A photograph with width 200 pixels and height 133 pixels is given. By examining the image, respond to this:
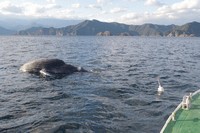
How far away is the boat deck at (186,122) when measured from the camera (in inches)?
585

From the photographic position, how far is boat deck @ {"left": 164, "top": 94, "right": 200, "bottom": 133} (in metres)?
14.8

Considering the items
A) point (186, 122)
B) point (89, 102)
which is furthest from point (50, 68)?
point (186, 122)

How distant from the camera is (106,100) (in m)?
24.2

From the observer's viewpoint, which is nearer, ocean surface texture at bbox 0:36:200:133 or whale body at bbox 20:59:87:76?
ocean surface texture at bbox 0:36:200:133

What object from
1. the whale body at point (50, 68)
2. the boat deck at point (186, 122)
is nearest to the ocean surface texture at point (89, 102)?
the whale body at point (50, 68)

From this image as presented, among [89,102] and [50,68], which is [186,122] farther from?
[50,68]

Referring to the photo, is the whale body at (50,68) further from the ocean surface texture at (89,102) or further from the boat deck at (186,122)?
the boat deck at (186,122)

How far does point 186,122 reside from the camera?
623 inches

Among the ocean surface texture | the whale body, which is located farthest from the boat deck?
the whale body

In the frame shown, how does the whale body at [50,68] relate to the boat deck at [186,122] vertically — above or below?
below

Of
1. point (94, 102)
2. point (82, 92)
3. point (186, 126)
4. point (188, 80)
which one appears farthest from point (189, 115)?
point (188, 80)

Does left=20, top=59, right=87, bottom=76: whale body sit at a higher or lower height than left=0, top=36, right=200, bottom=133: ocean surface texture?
higher

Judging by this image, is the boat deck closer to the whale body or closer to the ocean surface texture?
the ocean surface texture

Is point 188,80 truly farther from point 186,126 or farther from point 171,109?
point 186,126
